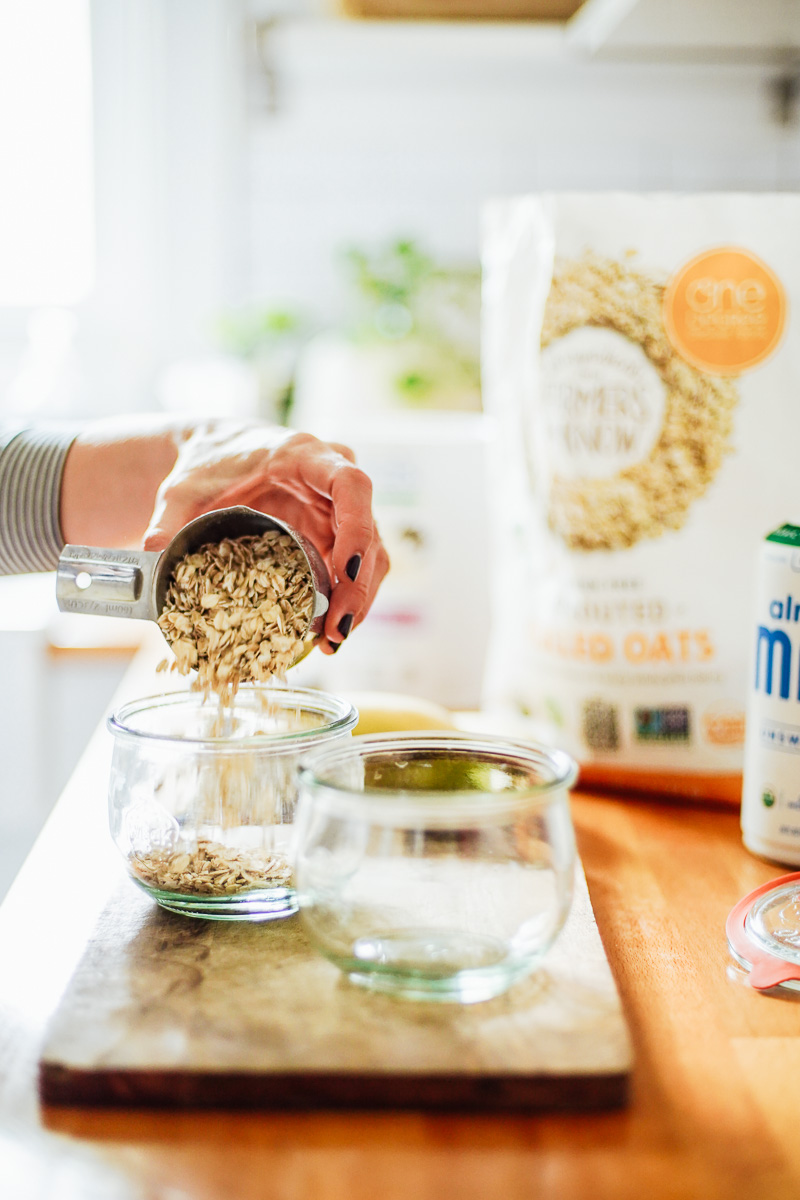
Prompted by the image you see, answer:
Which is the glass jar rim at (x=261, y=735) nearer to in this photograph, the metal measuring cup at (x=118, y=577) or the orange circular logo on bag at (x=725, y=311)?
the metal measuring cup at (x=118, y=577)

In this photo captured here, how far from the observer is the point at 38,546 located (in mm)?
922

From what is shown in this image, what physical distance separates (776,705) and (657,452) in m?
0.23

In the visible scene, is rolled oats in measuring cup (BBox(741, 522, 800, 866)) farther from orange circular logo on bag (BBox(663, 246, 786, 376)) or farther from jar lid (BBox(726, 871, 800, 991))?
orange circular logo on bag (BBox(663, 246, 786, 376))

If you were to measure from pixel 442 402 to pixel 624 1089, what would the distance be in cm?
108

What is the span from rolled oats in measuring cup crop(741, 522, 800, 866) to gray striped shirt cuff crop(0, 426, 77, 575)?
1.81 ft

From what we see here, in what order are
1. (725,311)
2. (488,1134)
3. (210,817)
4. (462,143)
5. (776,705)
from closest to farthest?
(488,1134), (210,817), (776,705), (725,311), (462,143)

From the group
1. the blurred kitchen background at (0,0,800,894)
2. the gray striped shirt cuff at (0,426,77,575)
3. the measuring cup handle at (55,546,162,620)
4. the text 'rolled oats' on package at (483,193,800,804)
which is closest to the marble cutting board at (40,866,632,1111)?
the measuring cup handle at (55,546,162,620)

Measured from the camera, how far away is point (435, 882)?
0.50 meters

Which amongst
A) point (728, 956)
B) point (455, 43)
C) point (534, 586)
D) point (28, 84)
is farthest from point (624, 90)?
point (728, 956)

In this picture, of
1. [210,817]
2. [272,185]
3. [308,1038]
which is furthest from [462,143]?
[308,1038]

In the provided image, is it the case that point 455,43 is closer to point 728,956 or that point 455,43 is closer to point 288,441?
point 288,441

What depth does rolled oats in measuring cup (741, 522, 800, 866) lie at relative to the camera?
0.68 metres

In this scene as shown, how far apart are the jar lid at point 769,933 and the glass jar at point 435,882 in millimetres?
124

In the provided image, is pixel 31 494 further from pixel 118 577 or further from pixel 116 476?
pixel 118 577
